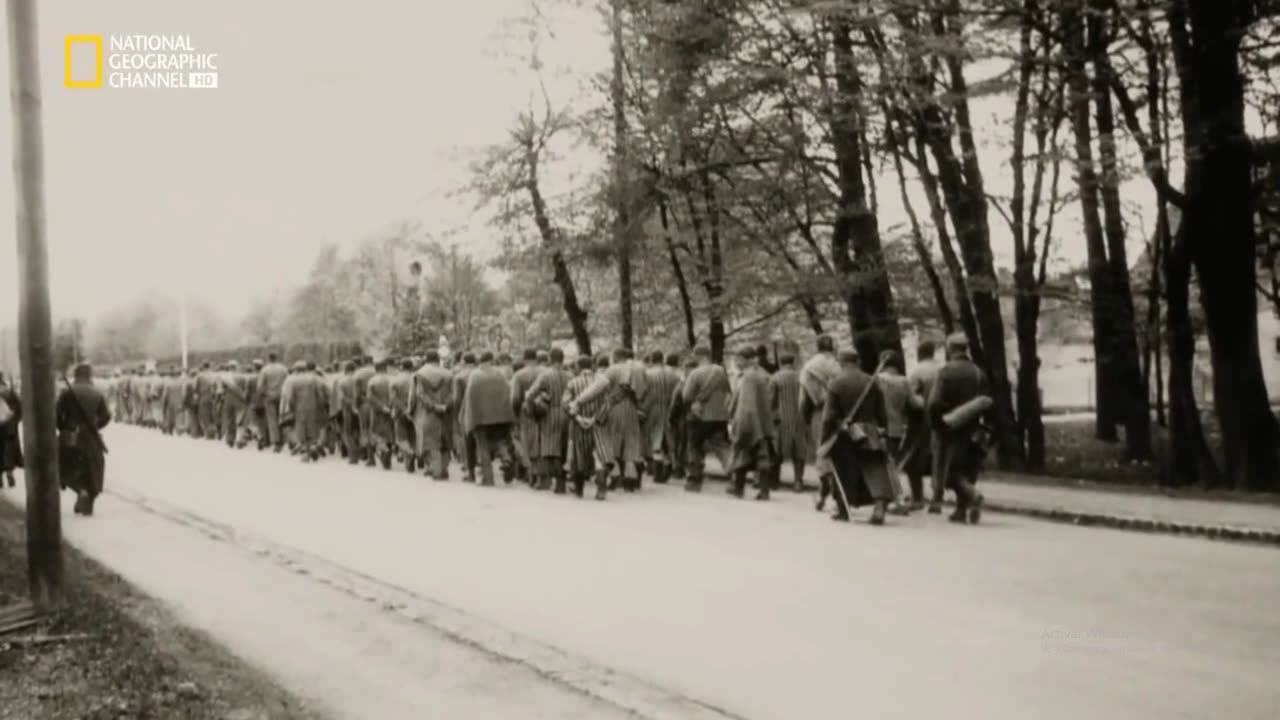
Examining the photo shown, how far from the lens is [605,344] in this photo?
3388 cm

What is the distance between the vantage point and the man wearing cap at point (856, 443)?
1331 centimetres

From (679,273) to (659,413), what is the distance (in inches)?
277

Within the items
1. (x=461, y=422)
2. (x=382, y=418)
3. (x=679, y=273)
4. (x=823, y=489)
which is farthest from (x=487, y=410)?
(x=679, y=273)

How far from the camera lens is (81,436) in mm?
15180

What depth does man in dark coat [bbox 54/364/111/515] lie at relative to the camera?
49.5 ft

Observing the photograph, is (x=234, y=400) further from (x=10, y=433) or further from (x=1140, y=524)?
(x=1140, y=524)

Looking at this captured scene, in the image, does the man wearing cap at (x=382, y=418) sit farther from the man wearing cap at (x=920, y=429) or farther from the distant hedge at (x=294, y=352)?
the distant hedge at (x=294, y=352)

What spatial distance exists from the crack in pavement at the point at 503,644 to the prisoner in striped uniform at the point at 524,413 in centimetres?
542

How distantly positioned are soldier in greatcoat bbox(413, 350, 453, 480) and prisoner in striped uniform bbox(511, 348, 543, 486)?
1.75m

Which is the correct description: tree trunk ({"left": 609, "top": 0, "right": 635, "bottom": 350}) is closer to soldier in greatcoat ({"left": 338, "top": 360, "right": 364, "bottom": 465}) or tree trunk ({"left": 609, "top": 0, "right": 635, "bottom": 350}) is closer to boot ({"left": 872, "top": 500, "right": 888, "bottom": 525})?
soldier in greatcoat ({"left": 338, "top": 360, "right": 364, "bottom": 465})

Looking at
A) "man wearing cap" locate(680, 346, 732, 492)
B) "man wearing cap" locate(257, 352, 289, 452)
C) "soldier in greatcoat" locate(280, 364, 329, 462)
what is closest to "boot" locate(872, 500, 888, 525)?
"man wearing cap" locate(680, 346, 732, 492)

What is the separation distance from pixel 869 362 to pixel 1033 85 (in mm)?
5137

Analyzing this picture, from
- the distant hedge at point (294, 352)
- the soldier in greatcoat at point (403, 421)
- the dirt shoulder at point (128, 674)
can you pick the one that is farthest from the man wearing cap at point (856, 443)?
the distant hedge at point (294, 352)

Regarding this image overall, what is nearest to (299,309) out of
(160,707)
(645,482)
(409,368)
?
(409,368)
